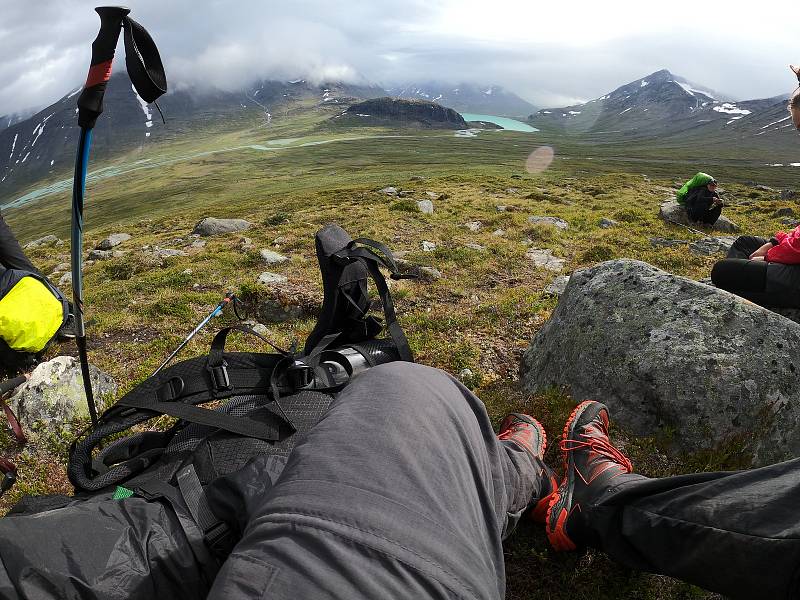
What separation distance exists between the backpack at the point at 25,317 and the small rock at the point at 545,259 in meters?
10.7

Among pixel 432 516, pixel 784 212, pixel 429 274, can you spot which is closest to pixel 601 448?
pixel 432 516

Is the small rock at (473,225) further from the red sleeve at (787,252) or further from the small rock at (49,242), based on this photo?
the small rock at (49,242)

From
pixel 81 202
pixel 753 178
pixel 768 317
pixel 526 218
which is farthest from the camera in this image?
pixel 753 178

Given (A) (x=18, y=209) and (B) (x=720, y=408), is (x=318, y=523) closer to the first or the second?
(B) (x=720, y=408)

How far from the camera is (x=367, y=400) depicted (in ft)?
7.57

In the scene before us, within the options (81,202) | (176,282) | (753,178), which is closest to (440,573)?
(81,202)

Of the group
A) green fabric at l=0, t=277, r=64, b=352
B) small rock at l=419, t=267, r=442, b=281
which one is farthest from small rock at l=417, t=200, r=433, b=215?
green fabric at l=0, t=277, r=64, b=352

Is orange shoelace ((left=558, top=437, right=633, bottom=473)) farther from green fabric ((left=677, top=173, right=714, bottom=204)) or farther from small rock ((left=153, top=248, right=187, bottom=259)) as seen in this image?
green fabric ((left=677, top=173, right=714, bottom=204))

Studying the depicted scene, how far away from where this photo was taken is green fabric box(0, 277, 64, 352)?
6.18 m

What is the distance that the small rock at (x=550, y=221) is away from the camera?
17.2m

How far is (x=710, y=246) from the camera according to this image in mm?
13109

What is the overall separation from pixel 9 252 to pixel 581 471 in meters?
8.94

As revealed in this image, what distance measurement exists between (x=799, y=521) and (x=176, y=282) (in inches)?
476

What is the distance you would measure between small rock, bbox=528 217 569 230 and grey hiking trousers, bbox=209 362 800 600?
15306mm
